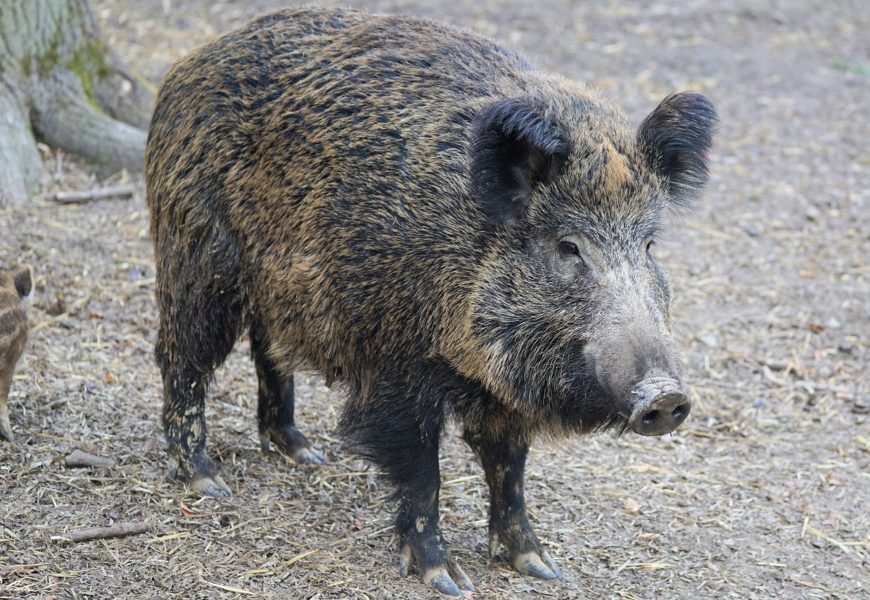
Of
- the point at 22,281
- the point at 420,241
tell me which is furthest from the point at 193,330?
the point at 420,241

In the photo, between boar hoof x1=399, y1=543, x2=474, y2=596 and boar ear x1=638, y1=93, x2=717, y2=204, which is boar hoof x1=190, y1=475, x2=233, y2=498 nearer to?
boar hoof x1=399, y1=543, x2=474, y2=596

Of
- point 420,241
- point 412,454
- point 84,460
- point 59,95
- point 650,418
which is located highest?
point 420,241

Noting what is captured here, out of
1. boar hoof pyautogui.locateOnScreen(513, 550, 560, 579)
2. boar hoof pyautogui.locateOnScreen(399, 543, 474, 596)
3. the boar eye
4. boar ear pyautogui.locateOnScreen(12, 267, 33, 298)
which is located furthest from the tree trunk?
the boar eye

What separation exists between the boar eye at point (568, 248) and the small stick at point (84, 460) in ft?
8.05

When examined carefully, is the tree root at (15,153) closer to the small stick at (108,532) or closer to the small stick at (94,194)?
the small stick at (94,194)

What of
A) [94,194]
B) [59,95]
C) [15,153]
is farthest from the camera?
[59,95]

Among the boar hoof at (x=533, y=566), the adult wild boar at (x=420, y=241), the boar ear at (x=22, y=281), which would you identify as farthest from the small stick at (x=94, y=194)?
the boar hoof at (x=533, y=566)

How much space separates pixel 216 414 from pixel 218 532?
4.15ft

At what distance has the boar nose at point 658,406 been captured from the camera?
367cm

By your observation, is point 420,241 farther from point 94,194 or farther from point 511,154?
point 94,194

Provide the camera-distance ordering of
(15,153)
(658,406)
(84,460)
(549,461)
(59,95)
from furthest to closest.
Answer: (59,95), (15,153), (549,461), (84,460), (658,406)

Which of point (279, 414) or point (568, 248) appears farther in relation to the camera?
point (279, 414)

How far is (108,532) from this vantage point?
4.59 m

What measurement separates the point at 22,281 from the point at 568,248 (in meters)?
3.12
